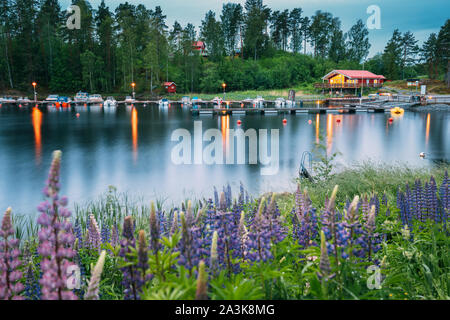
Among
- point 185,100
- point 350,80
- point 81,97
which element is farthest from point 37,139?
point 350,80

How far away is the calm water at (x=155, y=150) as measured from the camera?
56.8 ft

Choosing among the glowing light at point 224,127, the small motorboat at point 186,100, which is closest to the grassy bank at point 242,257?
the glowing light at point 224,127

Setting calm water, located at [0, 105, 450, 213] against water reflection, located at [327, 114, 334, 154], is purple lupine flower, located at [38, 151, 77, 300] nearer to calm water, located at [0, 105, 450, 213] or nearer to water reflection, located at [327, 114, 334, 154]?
calm water, located at [0, 105, 450, 213]

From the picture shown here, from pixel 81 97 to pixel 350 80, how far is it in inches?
2520

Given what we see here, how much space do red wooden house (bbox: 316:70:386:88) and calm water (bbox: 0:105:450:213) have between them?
3205 cm

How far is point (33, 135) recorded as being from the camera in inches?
1439

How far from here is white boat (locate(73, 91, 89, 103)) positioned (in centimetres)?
8312

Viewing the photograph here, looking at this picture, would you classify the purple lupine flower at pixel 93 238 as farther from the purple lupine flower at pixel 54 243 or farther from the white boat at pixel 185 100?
the white boat at pixel 185 100

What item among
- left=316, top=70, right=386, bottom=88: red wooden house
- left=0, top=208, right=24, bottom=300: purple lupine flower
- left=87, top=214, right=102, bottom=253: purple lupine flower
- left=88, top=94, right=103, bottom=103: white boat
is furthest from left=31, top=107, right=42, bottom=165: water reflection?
left=316, top=70, right=386, bottom=88: red wooden house

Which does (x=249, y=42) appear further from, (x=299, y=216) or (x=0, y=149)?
(x=299, y=216)

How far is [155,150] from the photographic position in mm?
29406

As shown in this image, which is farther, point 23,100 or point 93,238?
point 23,100

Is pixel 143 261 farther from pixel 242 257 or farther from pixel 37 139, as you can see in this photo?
pixel 37 139
